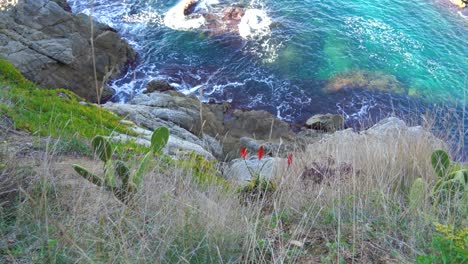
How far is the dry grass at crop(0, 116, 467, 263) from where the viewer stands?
360cm

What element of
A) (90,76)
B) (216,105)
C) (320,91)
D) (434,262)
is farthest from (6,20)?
(434,262)

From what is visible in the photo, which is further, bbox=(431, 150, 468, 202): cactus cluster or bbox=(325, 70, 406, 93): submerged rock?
bbox=(325, 70, 406, 93): submerged rock

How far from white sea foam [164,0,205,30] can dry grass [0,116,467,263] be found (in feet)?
71.2

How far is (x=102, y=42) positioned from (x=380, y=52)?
44.3 ft

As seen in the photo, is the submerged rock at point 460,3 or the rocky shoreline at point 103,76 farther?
the submerged rock at point 460,3

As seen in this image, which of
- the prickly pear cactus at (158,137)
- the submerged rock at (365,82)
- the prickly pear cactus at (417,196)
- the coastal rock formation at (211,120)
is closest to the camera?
the prickly pear cactus at (417,196)

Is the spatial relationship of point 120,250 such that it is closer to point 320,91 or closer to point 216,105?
point 216,105

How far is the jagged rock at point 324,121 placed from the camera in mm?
19725

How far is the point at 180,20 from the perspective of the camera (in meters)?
26.5

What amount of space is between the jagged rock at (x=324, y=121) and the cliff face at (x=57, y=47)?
28.3ft

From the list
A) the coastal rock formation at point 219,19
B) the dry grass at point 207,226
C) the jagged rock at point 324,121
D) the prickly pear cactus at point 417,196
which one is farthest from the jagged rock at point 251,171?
the coastal rock formation at point 219,19

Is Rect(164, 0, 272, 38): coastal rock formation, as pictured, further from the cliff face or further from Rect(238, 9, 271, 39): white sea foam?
the cliff face

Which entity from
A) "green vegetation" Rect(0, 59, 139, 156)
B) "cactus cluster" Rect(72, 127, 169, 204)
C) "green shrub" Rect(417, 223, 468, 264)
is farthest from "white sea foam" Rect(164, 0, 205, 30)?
"green shrub" Rect(417, 223, 468, 264)

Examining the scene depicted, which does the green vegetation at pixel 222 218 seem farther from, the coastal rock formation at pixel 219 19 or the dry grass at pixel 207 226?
the coastal rock formation at pixel 219 19
